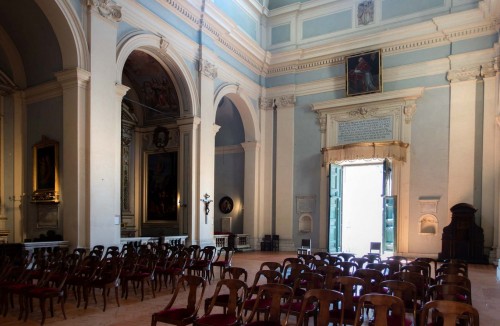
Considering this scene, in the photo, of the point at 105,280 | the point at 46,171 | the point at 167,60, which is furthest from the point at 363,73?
the point at 105,280

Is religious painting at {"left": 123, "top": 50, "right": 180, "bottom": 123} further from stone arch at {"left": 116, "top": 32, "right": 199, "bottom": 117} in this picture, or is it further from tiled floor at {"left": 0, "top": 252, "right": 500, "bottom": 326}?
tiled floor at {"left": 0, "top": 252, "right": 500, "bottom": 326}

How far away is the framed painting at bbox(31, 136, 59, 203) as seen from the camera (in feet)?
30.8

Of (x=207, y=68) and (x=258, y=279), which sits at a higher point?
(x=207, y=68)

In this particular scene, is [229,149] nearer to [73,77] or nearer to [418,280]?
[73,77]

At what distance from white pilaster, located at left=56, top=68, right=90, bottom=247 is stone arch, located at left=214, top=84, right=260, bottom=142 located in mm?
6584

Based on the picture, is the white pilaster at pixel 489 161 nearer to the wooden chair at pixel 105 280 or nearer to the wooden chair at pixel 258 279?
the wooden chair at pixel 258 279

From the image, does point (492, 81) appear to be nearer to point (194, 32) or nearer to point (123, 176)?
point (194, 32)

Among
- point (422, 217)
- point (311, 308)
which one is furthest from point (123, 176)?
point (311, 308)

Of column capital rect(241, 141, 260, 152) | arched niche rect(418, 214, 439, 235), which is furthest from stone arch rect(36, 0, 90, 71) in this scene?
arched niche rect(418, 214, 439, 235)

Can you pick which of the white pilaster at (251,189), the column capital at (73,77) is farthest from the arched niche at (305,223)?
the column capital at (73,77)

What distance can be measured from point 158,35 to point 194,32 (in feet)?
6.24

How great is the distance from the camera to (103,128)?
9.31 m

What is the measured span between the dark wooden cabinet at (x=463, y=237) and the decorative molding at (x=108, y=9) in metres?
11.5

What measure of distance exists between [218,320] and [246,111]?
41.3 ft
